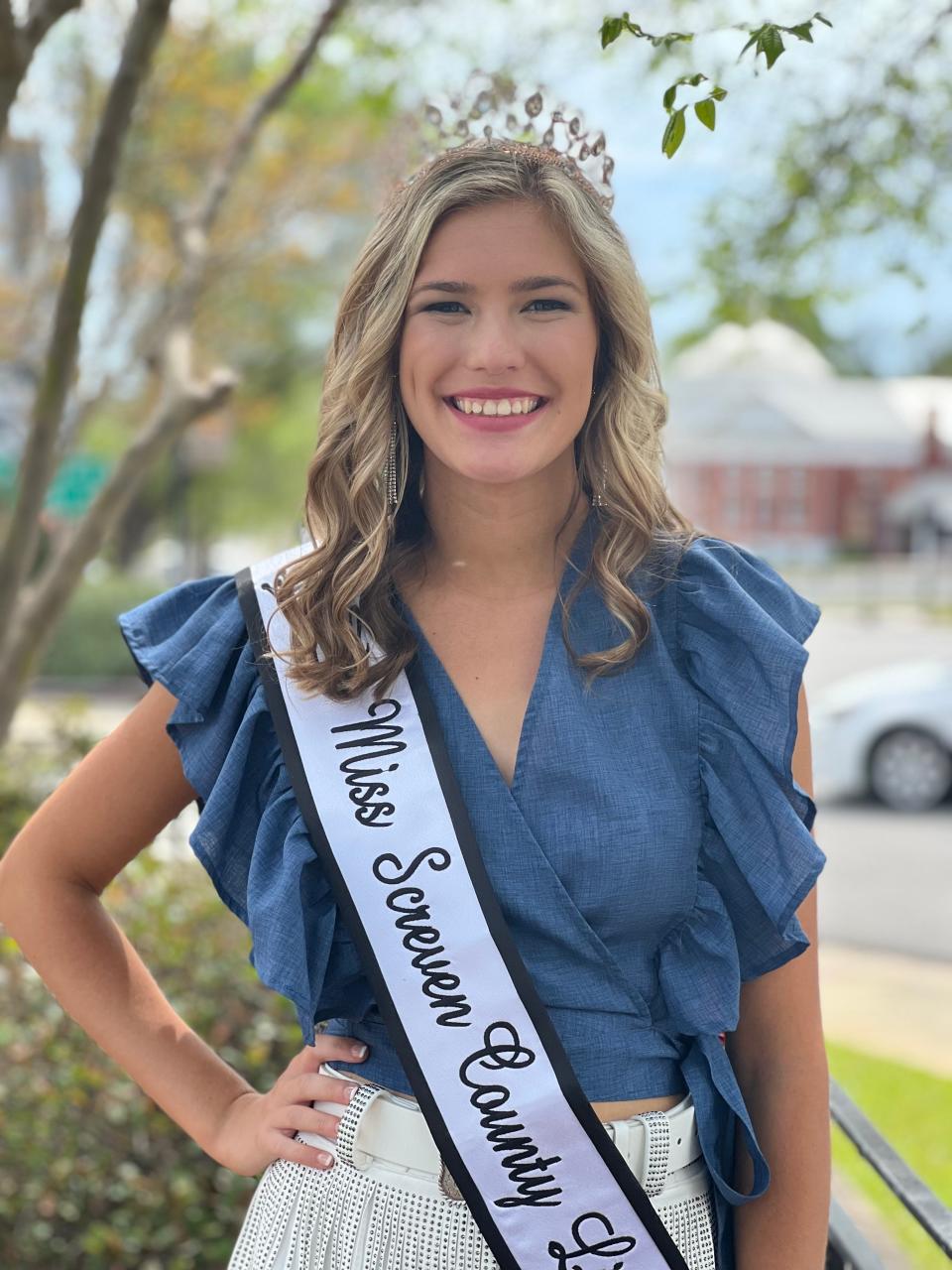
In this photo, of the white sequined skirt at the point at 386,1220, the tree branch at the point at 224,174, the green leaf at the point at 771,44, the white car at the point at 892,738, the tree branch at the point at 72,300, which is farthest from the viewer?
the white car at the point at 892,738

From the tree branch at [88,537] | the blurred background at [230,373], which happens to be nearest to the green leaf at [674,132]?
the blurred background at [230,373]

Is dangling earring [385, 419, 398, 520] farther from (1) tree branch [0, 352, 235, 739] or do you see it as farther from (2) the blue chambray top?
(1) tree branch [0, 352, 235, 739]

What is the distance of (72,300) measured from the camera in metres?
2.91

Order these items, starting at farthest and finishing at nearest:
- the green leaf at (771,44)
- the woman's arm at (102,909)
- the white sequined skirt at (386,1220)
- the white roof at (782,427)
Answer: the white roof at (782,427), the woman's arm at (102,909), the white sequined skirt at (386,1220), the green leaf at (771,44)

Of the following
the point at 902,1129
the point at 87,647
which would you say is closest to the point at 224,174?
the point at 902,1129

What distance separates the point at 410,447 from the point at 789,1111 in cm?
91

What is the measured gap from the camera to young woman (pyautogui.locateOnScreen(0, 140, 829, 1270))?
158 centimetres

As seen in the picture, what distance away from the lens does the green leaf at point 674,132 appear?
55.1 inches

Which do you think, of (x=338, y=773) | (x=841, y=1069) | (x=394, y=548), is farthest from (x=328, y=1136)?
(x=841, y=1069)

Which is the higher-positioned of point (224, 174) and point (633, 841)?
point (224, 174)

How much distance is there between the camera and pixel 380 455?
1.84 metres

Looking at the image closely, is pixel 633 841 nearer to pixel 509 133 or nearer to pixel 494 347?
pixel 494 347

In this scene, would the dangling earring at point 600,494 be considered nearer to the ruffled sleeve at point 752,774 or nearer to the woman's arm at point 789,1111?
the ruffled sleeve at point 752,774

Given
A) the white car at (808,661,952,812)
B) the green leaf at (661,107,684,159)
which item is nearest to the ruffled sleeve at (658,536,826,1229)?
the green leaf at (661,107,684,159)
